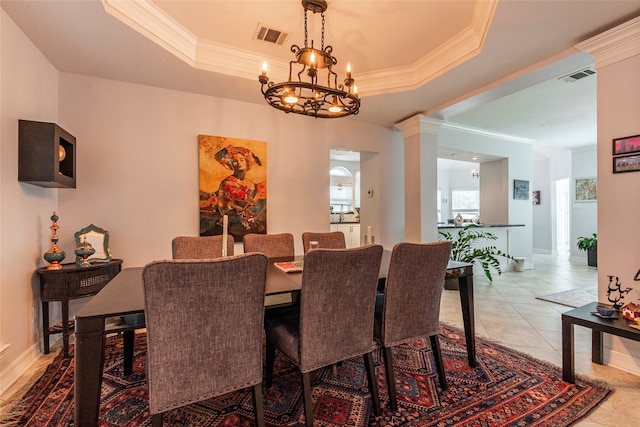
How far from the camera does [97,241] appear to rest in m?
2.63

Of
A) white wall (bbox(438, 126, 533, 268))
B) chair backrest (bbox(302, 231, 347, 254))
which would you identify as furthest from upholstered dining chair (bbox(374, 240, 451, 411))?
white wall (bbox(438, 126, 533, 268))

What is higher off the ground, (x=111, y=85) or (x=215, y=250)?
(x=111, y=85)

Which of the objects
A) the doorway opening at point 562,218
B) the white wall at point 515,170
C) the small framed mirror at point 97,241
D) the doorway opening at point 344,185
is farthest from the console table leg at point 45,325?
the doorway opening at point 562,218

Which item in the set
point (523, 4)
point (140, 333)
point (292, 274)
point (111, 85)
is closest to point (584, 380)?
point (292, 274)

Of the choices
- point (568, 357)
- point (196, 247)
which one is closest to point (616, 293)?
point (568, 357)

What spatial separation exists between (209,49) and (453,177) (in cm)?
937

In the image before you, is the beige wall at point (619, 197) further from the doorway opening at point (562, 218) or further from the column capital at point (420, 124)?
the doorway opening at point (562, 218)

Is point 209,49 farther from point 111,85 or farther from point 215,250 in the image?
point 215,250

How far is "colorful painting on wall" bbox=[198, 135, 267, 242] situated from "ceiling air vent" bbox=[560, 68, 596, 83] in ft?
11.1

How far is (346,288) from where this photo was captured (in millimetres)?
1476

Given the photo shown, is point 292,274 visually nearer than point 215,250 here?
Yes

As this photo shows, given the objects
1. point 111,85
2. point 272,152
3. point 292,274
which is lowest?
point 292,274

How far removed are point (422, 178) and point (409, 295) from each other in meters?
2.58

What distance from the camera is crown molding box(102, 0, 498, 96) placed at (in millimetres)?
2084
